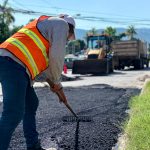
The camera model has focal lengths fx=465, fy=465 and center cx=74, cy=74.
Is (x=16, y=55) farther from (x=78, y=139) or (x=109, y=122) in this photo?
(x=109, y=122)

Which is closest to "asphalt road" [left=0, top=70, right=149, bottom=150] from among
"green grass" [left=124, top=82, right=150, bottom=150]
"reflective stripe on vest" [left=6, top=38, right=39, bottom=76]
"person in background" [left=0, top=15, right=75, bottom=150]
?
"green grass" [left=124, top=82, right=150, bottom=150]

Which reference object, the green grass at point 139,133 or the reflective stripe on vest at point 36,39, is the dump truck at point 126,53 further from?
the reflective stripe on vest at point 36,39

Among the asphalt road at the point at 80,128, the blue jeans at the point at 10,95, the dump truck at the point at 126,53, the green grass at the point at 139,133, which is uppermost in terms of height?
the blue jeans at the point at 10,95

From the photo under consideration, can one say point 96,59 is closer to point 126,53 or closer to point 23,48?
point 126,53

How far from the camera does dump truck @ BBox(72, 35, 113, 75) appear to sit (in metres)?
27.4

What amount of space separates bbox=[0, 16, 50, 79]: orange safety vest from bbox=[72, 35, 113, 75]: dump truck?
876 inches

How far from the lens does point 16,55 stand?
472 cm

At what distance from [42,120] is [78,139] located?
6.21 ft

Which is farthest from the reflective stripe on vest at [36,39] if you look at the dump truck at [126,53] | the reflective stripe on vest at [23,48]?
the dump truck at [126,53]

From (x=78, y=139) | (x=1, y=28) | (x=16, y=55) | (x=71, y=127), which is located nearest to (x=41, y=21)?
(x=16, y=55)

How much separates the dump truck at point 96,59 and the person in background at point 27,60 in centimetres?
2196

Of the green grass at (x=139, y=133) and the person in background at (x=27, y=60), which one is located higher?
the person in background at (x=27, y=60)

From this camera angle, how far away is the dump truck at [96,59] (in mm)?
27359

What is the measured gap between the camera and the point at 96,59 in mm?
27453
